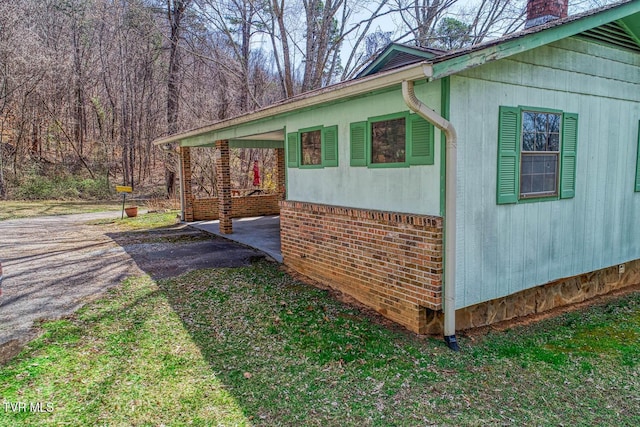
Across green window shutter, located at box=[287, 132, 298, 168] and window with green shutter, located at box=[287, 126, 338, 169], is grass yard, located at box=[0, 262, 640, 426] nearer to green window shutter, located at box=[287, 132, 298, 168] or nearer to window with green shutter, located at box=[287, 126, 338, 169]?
window with green shutter, located at box=[287, 126, 338, 169]

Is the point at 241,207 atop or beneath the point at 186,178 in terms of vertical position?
beneath

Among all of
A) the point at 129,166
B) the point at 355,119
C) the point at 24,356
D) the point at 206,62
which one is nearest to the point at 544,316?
the point at 355,119

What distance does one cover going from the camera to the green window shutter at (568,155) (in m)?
5.23

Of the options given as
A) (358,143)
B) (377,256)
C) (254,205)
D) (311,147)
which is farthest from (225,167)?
(377,256)

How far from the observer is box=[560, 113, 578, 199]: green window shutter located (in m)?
5.23

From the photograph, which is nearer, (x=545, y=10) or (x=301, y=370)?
(x=301, y=370)

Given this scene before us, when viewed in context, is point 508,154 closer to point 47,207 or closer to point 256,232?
point 256,232

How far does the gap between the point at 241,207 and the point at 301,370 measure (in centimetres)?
1046

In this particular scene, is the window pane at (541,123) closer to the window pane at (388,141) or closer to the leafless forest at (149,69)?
the window pane at (388,141)

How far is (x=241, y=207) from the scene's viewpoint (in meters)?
13.9

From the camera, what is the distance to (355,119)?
208 inches

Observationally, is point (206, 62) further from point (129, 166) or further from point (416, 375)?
point (416, 375)

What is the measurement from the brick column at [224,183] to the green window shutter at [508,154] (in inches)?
276

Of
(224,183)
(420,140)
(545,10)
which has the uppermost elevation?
(545,10)
